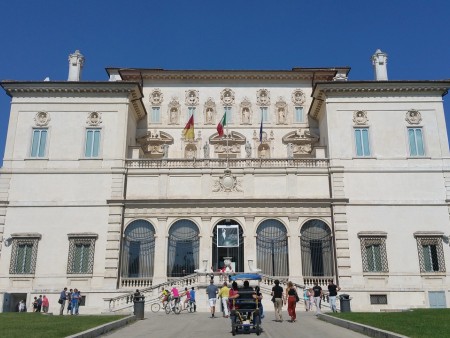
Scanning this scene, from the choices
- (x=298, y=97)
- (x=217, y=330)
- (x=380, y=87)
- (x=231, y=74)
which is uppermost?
(x=231, y=74)

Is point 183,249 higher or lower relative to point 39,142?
lower

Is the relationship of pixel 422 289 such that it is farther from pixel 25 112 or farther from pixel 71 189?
pixel 25 112

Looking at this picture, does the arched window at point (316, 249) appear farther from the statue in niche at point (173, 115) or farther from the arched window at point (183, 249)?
the statue in niche at point (173, 115)

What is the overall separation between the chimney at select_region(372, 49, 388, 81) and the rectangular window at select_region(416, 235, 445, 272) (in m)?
14.1

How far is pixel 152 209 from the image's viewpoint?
33.7 meters

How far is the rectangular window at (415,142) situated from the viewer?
3469 cm

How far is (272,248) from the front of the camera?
32938 millimetres

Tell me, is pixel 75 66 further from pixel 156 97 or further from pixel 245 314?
pixel 245 314

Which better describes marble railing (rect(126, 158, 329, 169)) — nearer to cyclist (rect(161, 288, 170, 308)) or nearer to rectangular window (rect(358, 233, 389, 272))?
rectangular window (rect(358, 233, 389, 272))

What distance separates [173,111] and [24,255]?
17.6 meters

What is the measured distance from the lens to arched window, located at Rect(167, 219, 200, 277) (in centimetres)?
3259

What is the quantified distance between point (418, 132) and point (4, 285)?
32.0 m

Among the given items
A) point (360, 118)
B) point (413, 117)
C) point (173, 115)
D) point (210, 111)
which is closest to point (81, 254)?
point (173, 115)

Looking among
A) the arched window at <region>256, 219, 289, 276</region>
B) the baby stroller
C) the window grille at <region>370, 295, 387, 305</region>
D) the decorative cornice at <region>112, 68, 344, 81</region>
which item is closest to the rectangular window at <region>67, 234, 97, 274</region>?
the arched window at <region>256, 219, 289, 276</region>
